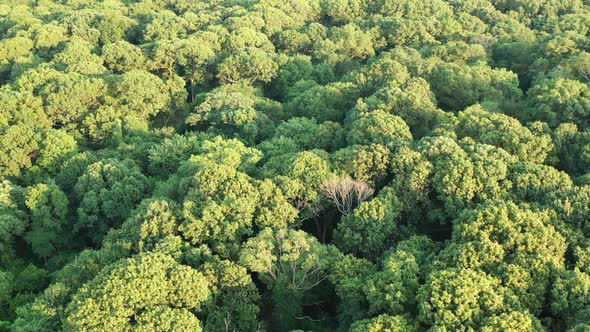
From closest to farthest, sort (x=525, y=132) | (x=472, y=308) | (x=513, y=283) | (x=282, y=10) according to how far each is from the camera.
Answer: (x=472, y=308)
(x=513, y=283)
(x=525, y=132)
(x=282, y=10)

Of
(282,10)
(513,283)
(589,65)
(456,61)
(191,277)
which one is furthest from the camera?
(282,10)

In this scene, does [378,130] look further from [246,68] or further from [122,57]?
[122,57]

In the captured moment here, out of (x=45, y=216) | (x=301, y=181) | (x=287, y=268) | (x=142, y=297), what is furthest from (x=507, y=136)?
(x=45, y=216)

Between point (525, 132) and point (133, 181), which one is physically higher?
point (525, 132)

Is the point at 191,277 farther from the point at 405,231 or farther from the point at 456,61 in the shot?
the point at 456,61

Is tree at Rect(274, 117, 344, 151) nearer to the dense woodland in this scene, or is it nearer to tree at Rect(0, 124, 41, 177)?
the dense woodland

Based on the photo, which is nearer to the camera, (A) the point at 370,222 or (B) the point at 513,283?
(B) the point at 513,283

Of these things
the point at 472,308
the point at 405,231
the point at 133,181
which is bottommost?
the point at 133,181

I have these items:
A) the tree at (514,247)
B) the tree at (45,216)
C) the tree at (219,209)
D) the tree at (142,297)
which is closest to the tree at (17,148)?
the tree at (45,216)

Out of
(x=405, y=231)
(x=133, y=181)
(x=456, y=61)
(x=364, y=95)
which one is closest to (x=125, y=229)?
(x=133, y=181)
